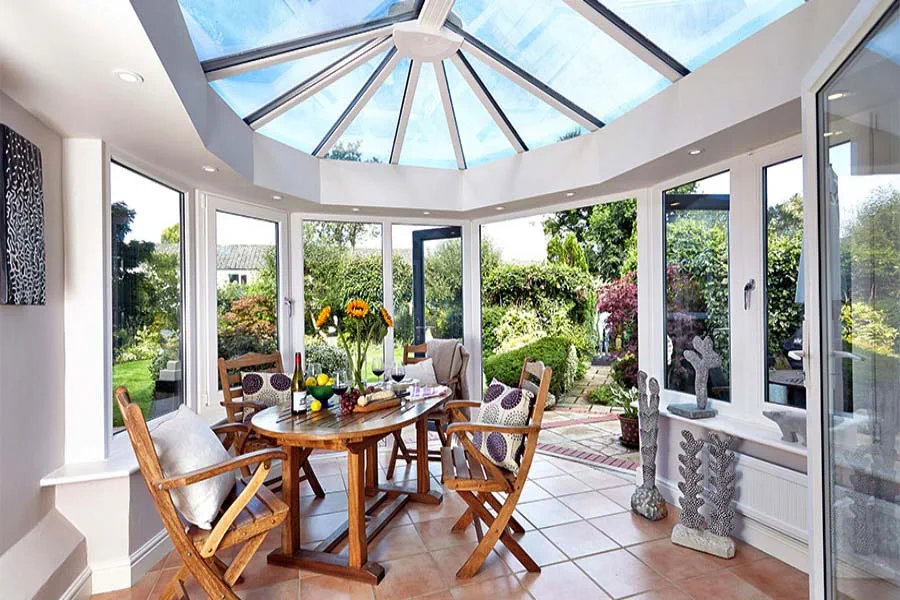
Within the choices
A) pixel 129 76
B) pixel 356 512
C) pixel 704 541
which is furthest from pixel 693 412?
pixel 129 76

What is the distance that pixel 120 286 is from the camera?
9.24 feet

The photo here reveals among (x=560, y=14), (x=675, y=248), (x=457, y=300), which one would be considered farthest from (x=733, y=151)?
(x=457, y=300)

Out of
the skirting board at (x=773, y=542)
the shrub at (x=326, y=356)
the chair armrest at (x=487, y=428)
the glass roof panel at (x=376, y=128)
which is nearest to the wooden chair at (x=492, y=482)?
the chair armrest at (x=487, y=428)

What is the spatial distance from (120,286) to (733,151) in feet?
12.6

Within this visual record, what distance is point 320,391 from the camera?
279 centimetres

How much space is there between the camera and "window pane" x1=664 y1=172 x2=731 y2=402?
10.5ft

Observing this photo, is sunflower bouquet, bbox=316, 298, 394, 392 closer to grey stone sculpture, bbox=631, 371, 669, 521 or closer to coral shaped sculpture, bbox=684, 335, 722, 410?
grey stone sculpture, bbox=631, 371, 669, 521

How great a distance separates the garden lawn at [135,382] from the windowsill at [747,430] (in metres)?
3.49

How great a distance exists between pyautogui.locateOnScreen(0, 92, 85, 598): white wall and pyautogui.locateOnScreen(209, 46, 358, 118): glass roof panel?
1021 mm

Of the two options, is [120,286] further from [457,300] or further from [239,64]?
[457,300]

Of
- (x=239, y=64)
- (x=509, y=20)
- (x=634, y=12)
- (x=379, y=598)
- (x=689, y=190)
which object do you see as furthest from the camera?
(x=689, y=190)

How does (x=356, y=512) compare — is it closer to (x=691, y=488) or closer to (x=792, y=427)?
(x=691, y=488)

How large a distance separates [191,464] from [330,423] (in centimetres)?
67

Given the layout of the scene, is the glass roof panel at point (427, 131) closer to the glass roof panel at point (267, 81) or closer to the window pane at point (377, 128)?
the window pane at point (377, 128)
